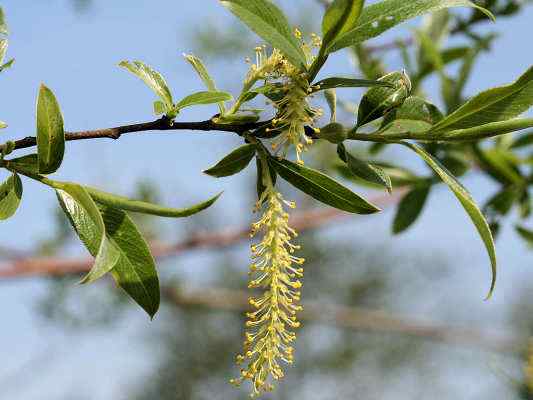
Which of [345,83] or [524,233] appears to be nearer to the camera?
[345,83]

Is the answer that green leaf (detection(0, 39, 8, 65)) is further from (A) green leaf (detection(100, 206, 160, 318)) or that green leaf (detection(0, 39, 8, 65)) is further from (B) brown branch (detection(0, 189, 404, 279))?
(B) brown branch (detection(0, 189, 404, 279))

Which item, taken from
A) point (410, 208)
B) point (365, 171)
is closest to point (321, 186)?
point (365, 171)

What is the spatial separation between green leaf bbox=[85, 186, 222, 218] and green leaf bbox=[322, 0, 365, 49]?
166 mm

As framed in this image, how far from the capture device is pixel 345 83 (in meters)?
0.63

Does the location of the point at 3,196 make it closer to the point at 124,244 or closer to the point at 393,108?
the point at 124,244

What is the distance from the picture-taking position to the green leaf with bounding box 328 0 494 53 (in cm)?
61

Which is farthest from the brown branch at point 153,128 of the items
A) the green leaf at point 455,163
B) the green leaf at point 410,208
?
the green leaf at point 455,163

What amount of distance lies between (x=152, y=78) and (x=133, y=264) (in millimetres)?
173

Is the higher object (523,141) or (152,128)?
Answer: (152,128)

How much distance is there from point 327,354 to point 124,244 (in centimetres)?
517

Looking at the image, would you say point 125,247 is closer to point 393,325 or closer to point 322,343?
point 393,325

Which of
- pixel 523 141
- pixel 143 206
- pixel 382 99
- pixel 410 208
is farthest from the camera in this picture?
pixel 523 141

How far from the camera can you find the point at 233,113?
68cm

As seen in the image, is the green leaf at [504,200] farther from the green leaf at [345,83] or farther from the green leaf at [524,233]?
the green leaf at [345,83]
